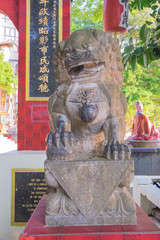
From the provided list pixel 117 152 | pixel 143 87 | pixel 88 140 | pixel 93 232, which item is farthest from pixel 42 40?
pixel 143 87

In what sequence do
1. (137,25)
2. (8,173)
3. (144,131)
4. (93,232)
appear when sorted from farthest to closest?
(137,25) < (144,131) < (8,173) < (93,232)

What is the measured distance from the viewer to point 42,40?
3354 millimetres

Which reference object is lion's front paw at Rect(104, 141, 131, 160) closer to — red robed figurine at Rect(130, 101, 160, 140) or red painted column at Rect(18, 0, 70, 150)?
red painted column at Rect(18, 0, 70, 150)

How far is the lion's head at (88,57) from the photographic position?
1.54 metres

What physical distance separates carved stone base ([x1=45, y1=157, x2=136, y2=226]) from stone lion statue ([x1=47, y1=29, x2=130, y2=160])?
0.28ft

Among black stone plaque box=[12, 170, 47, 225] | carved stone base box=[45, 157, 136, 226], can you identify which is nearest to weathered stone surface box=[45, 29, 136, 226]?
carved stone base box=[45, 157, 136, 226]

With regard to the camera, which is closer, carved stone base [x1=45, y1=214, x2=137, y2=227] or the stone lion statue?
carved stone base [x1=45, y1=214, x2=137, y2=227]

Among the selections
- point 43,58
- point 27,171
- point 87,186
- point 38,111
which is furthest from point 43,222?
point 43,58

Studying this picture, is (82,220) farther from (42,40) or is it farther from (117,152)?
(42,40)

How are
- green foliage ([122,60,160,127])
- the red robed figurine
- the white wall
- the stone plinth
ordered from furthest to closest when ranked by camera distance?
green foliage ([122,60,160,127]) → the red robed figurine → the white wall → the stone plinth

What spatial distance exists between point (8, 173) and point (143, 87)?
7.63m

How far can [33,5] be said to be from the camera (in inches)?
132

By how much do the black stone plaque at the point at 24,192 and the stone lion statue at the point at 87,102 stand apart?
57.0 inches

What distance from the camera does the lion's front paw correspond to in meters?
1.51
